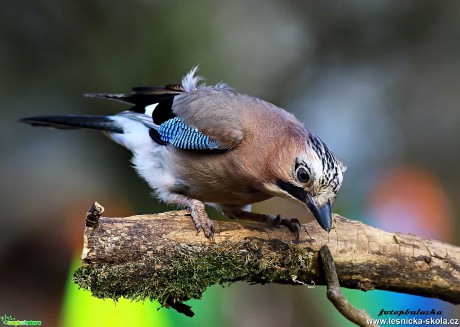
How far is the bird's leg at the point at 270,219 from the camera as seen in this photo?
3.64 m

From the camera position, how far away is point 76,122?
470 cm

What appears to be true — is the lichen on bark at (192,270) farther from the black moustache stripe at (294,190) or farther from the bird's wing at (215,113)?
the bird's wing at (215,113)

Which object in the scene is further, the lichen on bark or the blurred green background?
the blurred green background

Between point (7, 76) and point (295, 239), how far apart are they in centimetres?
442

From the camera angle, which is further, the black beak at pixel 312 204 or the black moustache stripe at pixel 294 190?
the black moustache stripe at pixel 294 190

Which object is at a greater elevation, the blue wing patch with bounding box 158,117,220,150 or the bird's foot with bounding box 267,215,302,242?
the blue wing patch with bounding box 158,117,220,150

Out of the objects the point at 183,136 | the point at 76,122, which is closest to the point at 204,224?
the point at 183,136

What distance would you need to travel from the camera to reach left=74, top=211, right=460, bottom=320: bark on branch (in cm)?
298

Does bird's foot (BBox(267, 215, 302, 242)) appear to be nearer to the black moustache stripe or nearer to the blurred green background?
the black moustache stripe

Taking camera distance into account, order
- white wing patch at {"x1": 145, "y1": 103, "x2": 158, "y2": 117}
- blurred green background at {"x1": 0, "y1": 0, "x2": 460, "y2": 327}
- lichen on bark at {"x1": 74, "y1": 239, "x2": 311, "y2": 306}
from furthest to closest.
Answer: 1. blurred green background at {"x1": 0, "y1": 0, "x2": 460, "y2": 327}
2. white wing patch at {"x1": 145, "y1": 103, "x2": 158, "y2": 117}
3. lichen on bark at {"x1": 74, "y1": 239, "x2": 311, "y2": 306}

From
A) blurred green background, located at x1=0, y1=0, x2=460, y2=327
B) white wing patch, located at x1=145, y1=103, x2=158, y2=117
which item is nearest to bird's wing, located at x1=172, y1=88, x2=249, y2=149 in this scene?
white wing patch, located at x1=145, y1=103, x2=158, y2=117

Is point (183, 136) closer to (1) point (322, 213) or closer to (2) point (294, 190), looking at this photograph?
(2) point (294, 190)

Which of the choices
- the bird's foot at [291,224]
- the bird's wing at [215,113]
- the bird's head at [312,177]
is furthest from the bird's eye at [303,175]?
the bird's wing at [215,113]

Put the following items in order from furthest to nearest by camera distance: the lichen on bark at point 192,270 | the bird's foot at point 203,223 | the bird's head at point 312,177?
the bird's head at point 312,177 < the bird's foot at point 203,223 < the lichen on bark at point 192,270
